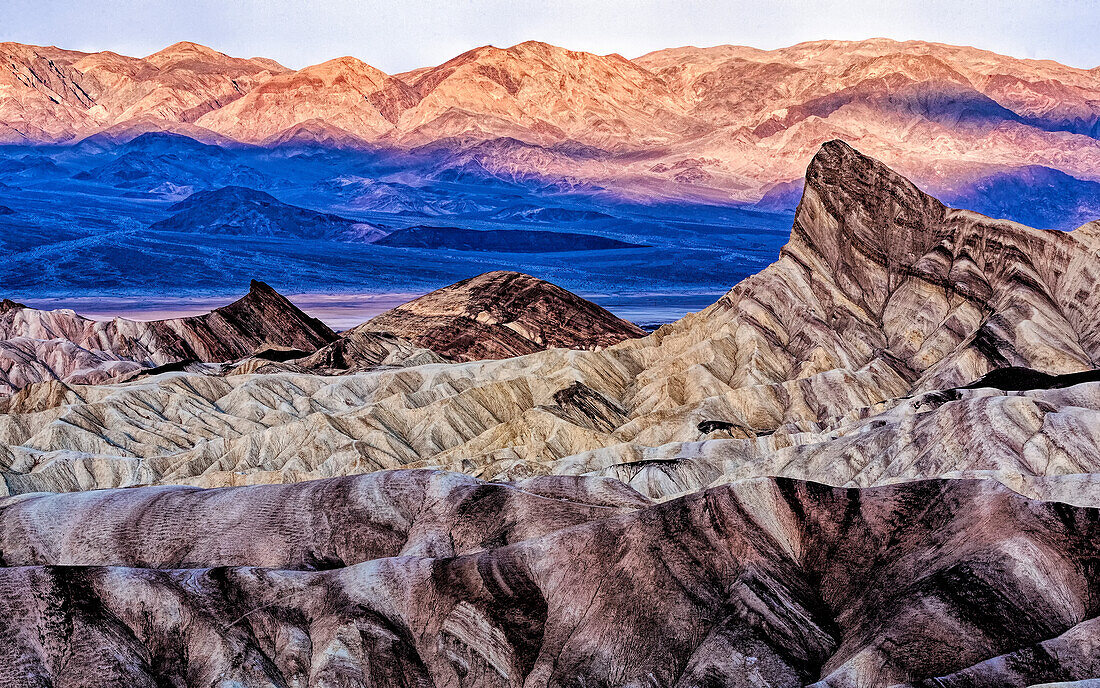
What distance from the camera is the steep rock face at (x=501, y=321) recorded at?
3893 inches

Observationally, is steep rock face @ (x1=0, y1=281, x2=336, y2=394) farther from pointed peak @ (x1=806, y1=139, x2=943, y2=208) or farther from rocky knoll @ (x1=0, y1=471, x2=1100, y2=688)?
rocky knoll @ (x1=0, y1=471, x2=1100, y2=688)

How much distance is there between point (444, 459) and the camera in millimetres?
56312

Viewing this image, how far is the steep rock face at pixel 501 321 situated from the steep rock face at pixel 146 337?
24.7ft

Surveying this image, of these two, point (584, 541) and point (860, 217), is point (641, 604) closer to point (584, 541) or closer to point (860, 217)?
point (584, 541)

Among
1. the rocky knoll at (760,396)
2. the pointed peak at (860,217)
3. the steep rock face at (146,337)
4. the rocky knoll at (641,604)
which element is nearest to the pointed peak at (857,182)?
the pointed peak at (860,217)

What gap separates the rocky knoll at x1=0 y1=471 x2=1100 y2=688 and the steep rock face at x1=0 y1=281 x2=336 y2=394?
61.3 m

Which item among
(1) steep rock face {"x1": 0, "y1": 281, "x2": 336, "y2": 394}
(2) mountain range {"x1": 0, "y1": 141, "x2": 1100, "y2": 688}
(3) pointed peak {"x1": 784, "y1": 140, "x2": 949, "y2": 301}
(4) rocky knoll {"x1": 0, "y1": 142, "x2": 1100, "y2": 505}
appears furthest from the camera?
(1) steep rock face {"x1": 0, "y1": 281, "x2": 336, "y2": 394}

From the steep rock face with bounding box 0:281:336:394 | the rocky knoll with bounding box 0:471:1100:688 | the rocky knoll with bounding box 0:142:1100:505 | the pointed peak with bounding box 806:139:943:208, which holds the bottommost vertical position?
the steep rock face with bounding box 0:281:336:394

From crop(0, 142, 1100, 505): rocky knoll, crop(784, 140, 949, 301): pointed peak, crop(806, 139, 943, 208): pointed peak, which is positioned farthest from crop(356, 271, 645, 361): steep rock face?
crop(806, 139, 943, 208): pointed peak

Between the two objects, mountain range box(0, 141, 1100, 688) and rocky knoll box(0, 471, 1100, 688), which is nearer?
rocky knoll box(0, 471, 1100, 688)

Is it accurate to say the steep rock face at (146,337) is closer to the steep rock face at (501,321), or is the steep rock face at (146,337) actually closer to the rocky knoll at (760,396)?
the steep rock face at (501,321)

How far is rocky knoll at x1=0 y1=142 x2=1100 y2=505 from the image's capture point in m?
47.0

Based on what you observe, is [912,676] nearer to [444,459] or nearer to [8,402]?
[444,459]

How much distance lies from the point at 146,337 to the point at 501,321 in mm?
28072
